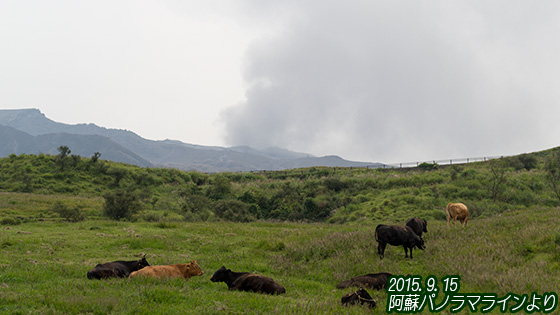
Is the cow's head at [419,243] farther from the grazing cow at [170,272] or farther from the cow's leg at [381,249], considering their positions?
the grazing cow at [170,272]

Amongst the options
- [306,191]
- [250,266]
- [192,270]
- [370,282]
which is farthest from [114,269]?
[306,191]

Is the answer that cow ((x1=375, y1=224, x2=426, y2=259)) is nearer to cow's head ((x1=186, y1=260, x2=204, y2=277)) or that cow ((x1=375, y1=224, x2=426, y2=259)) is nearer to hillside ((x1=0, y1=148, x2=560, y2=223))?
cow's head ((x1=186, y1=260, x2=204, y2=277))

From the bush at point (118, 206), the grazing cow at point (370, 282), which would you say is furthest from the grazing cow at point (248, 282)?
the bush at point (118, 206)

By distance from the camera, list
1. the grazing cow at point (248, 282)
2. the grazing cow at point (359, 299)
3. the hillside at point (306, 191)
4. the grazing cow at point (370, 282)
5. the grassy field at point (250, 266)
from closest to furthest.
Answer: the grassy field at point (250, 266) < the grazing cow at point (359, 299) < the grazing cow at point (248, 282) < the grazing cow at point (370, 282) < the hillside at point (306, 191)

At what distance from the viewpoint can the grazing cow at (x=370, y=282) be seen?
10.5 meters

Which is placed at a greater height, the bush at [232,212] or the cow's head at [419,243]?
the cow's head at [419,243]

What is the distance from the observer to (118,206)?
31.9 meters

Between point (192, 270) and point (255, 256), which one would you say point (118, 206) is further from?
point (192, 270)

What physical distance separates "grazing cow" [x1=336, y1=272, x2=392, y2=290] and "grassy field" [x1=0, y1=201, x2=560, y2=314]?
420 mm

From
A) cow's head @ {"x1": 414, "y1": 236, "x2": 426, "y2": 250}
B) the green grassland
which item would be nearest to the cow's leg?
the green grassland

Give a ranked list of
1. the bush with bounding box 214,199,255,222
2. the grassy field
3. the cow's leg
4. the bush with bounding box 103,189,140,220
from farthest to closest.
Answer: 1. the bush with bounding box 214,199,255,222
2. the bush with bounding box 103,189,140,220
3. the cow's leg
4. the grassy field

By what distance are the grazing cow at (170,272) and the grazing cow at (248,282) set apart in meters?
1.47

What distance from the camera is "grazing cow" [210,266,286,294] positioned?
1010 centimetres

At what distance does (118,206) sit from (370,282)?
27.7 meters
